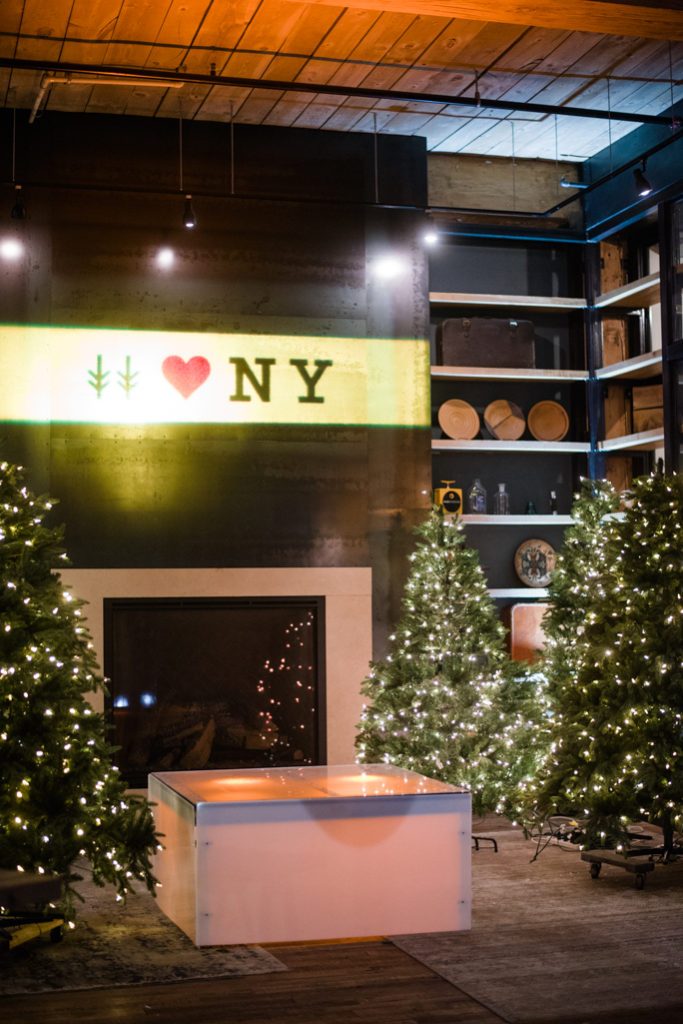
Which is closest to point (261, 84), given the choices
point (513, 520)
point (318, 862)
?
point (513, 520)

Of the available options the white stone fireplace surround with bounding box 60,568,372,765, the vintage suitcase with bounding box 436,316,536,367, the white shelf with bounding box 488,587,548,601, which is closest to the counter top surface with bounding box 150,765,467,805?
the white stone fireplace surround with bounding box 60,568,372,765

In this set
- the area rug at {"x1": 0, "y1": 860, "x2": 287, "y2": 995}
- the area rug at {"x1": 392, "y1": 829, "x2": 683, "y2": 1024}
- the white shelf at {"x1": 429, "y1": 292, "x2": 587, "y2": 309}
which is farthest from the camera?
the white shelf at {"x1": 429, "y1": 292, "x2": 587, "y2": 309}

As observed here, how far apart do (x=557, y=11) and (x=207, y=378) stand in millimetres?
4622

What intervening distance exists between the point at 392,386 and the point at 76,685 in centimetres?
393

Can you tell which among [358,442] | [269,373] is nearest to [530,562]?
[358,442]

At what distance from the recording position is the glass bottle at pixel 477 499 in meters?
8.88

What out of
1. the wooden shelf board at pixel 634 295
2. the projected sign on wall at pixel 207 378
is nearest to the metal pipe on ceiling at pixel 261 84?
the wooden shelf board at pixel 634 295

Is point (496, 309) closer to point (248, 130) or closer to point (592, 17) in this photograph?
point (248, 130)

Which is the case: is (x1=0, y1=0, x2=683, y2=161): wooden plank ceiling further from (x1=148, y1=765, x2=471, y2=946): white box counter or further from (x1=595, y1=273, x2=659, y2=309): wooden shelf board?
(x1=148, y1=765, x2=471, y2=946): white box counter

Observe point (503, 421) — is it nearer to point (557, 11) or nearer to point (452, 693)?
point (452, 693)

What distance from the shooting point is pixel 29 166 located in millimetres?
8070

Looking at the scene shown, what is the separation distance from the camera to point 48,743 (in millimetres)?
5250

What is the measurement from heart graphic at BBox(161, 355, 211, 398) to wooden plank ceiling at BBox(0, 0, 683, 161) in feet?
5.36

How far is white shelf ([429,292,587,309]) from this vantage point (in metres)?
8.84
